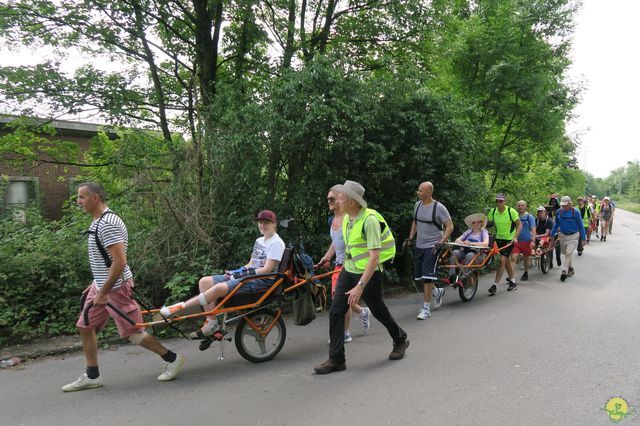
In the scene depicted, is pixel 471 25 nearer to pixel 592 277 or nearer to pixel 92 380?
Answer: pixel 592 277

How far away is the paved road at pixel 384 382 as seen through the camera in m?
3.53

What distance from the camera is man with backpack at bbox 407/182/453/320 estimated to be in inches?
257

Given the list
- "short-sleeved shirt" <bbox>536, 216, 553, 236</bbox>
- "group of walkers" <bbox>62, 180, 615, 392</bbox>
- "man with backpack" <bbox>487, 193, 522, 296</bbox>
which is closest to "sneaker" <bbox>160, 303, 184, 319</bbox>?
"group of walkers" <bbox>62, 180, 615, 392</bbox>

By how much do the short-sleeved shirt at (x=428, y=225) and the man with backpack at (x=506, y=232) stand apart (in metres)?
2.50

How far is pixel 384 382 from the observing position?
4145mm

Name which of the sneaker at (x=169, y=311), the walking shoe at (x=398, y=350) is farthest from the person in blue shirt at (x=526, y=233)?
the sneaker at (x=169, y=311)

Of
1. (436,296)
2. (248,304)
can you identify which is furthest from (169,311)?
(436,296)

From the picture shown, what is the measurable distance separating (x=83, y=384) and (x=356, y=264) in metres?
2.85

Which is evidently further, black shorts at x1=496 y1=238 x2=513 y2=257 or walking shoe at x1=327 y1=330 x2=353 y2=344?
black shorts at x1=496 y1=238 x2=513 y2=257

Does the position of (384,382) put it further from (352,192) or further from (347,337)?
(352,192)

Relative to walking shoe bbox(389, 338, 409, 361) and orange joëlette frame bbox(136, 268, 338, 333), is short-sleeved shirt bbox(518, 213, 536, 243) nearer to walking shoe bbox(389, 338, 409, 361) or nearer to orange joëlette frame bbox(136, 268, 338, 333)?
walking shoe bbox(389, 338, 409, 361)

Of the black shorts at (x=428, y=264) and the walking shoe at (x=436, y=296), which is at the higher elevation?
the black shorts at (x=428, y=264)

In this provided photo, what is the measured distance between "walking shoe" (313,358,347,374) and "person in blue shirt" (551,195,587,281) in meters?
6.99

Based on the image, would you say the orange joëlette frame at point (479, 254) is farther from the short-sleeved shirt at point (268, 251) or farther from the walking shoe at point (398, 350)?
the short-sleeved shirt at point (268, 251)
